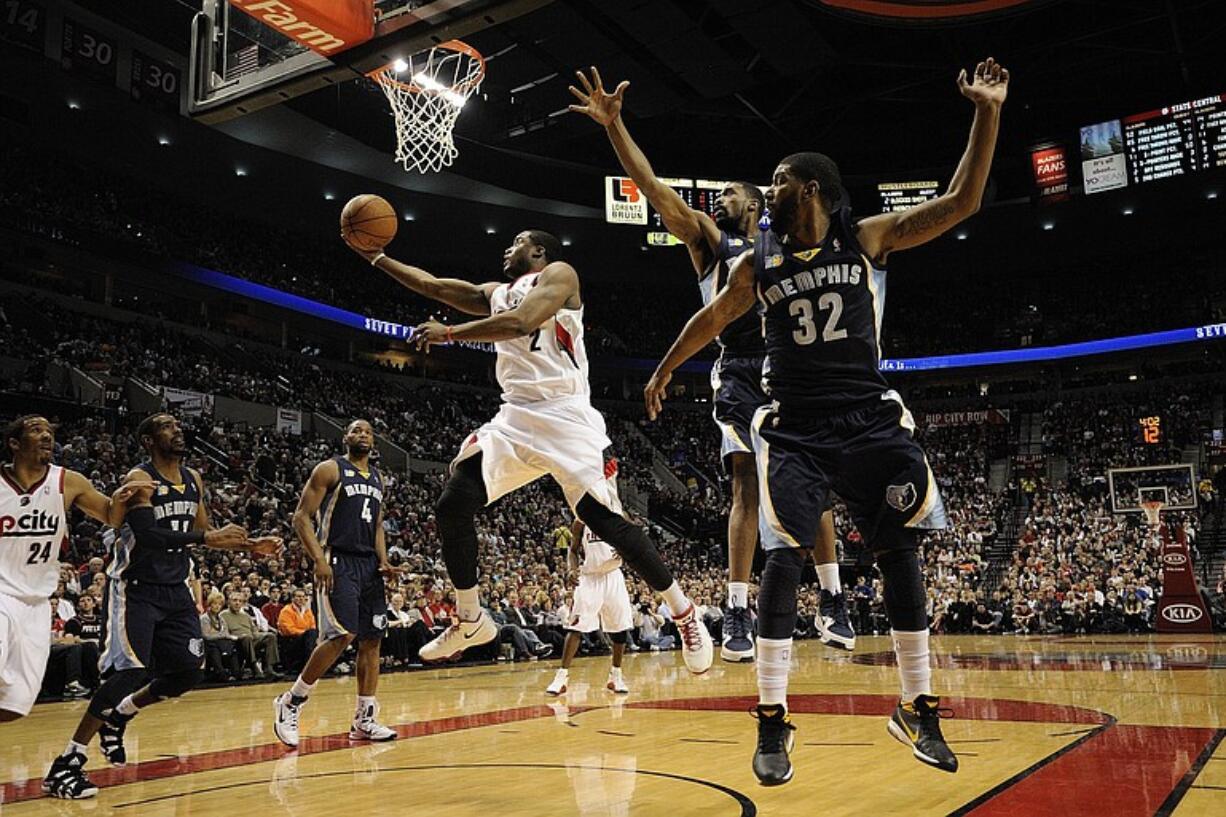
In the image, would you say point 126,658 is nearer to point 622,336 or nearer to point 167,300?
point 167,300

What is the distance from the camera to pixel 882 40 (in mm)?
23266

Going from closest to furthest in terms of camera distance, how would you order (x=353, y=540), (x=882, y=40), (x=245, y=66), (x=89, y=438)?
1. (x=353, y=540)
2. (x=245, y=66)
3. (x=89, y=438)
4. (x=882, y=40)

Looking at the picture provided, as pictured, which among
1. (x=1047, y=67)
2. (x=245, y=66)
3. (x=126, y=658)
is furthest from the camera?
(x=1047, y=67)

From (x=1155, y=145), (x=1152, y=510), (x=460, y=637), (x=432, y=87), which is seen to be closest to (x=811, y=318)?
(x=460, y=637)

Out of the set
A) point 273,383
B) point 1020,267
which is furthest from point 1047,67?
point 273,383

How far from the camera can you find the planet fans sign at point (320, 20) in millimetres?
6512

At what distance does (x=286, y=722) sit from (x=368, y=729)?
20.4 inches

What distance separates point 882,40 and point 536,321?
69.5 ft

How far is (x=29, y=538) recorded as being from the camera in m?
4.84

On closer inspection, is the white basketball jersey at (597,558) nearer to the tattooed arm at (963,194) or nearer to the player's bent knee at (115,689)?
the player's bent knee at (115,689)

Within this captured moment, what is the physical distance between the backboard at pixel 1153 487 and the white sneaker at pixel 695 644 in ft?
77.9

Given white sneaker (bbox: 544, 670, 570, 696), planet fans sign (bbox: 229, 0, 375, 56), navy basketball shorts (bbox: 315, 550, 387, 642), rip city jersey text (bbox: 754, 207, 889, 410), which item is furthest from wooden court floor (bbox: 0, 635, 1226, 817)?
planet fans sign (bbox: 229, 0, 375, 56)

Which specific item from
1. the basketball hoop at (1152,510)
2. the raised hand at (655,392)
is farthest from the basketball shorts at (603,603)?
the basketball hoop at (1152,510)

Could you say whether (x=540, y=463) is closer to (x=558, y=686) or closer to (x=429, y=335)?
(x=429, y=335)
